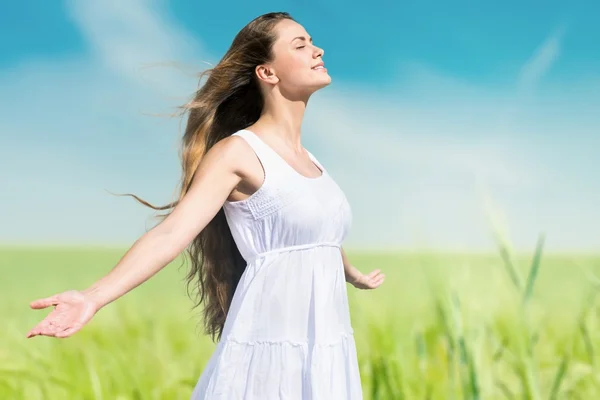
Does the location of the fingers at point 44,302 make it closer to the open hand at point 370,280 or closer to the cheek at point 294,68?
the cheek at point 294,68

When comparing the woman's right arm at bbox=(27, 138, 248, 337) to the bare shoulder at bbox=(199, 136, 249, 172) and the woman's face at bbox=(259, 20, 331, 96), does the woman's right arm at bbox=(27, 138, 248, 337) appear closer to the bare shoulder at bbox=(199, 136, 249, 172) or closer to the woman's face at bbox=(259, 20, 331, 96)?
the bare shoulder at bbox=(199, 136, 249, 172)

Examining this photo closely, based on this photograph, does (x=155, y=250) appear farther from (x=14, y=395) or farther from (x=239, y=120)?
(x=14, y=395)

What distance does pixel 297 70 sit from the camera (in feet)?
7.04

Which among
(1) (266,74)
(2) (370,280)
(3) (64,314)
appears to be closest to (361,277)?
(2) (370,280)

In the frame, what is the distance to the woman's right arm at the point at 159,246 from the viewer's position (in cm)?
154

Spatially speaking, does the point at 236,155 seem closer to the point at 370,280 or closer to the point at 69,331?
A: the point at 69,331

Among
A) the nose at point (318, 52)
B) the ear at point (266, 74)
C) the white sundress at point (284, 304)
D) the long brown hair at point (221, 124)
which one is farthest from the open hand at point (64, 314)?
the nose at point (318, 52)

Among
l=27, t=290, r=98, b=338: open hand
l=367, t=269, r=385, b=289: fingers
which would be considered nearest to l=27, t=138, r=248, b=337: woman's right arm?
l=27, t=290, r=98, b=338: open hand

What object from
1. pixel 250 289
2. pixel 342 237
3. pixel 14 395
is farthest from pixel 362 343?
pixel 14 395

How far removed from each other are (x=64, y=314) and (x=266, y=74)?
983mm

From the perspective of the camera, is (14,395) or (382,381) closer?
(382,381)

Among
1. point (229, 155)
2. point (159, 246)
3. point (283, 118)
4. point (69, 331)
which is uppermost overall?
point (283, 118)

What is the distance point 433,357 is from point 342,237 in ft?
4.13

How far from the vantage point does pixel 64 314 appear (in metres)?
1.54
